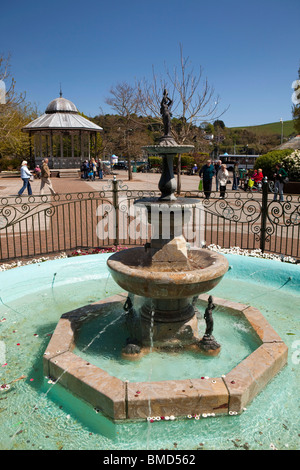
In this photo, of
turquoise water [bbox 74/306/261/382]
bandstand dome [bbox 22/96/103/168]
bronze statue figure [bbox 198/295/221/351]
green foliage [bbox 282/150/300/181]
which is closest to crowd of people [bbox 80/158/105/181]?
bandstand dome [bbox 22/96/103/168]

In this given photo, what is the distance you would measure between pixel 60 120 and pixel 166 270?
1251 inches

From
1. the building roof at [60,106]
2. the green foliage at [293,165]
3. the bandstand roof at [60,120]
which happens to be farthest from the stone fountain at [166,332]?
the building roof at [60,106]

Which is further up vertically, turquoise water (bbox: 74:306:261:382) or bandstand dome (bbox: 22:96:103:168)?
bandstand dome (bbox: 22:96:103:168)

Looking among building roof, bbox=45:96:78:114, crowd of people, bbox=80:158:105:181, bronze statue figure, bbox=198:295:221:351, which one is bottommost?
bronze statue figure, bbox=198:295:221:351

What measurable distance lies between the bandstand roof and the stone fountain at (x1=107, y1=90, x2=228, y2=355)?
29.8 m

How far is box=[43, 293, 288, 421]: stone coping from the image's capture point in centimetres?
294

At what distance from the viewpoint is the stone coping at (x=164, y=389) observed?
2.94 metres

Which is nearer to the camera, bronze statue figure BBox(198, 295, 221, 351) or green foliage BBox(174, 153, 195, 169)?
bronze statue figure BBox(198, 295, 221, 351)

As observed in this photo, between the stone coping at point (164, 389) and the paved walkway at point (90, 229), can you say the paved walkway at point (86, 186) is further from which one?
the stone coping at point (164, 389)

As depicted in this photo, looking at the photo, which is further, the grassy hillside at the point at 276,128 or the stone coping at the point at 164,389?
the grassy hillside at the point at 276,128

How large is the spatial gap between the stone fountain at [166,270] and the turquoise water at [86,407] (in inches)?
13.4

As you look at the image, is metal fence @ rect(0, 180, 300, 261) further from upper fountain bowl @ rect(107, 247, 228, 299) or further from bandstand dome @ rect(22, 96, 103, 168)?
bandstand dome @ rect(22, 96, 103, 168)

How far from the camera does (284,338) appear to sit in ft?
14.1
